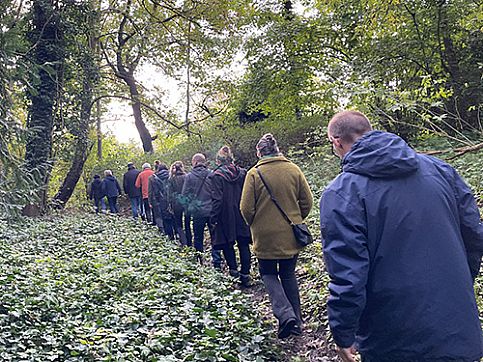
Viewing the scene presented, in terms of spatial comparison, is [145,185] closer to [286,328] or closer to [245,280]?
[245,280]

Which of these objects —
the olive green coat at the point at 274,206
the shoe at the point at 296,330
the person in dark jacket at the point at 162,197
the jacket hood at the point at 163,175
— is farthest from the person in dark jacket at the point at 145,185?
the shoe at the point at 296,330

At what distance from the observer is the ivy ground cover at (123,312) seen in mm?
4293

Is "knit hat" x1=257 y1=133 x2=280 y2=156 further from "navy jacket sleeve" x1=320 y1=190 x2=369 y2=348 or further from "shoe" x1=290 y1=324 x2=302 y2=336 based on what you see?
"navy jacket sleeve" x1=320 y1=190 x2=369 y2=348

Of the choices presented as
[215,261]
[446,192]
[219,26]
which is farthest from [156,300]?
[219,26]

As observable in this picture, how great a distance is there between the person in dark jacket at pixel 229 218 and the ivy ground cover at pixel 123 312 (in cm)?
42

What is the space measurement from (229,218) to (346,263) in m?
5.22

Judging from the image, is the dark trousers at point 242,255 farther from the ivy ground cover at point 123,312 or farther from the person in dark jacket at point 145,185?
the person in dark jacket at point 145,185

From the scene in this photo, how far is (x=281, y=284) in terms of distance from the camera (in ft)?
18.3

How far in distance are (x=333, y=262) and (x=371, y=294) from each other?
0.28 m

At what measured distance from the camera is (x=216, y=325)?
4.94 meters

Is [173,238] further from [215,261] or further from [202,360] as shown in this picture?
[202,360]

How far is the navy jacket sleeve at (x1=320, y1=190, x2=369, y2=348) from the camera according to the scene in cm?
253

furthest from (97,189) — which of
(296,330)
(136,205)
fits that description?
(296,330)

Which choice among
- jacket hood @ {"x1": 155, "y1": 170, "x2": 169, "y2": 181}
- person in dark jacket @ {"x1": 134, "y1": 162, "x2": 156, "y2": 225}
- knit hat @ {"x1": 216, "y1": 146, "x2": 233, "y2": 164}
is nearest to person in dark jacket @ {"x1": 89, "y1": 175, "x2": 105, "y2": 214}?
person in dark jacket @ {"x1": 134, "y1": 162, "x2": 156, "y2": 225}
